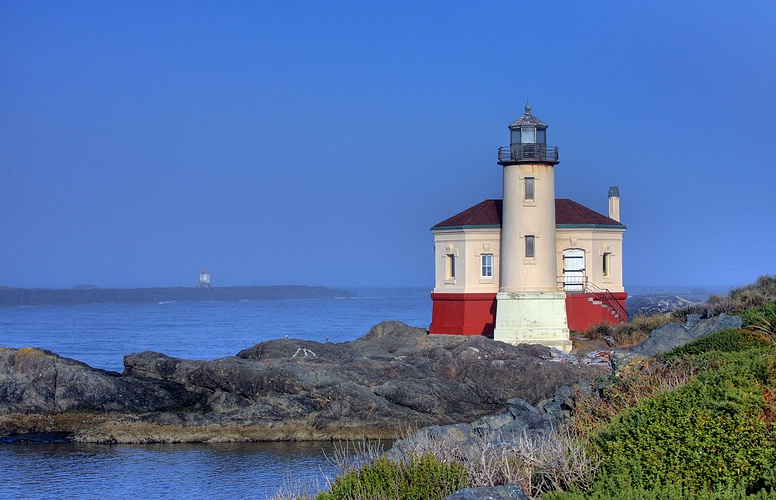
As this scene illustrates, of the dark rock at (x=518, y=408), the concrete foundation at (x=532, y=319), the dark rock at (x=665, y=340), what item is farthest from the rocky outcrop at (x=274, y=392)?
the dark rock at (x=518, y=408)

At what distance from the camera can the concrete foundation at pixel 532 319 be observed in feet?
99.1

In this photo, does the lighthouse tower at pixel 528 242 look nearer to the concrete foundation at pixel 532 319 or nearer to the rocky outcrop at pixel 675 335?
the concrete foundation at pixel 532 319

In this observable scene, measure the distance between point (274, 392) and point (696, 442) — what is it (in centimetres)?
1496

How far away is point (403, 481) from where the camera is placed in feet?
34.0

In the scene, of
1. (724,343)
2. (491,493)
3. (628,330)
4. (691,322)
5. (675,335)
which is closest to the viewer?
(491,493)

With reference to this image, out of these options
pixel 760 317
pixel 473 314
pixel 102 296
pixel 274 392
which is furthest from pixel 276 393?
pixel 102 296

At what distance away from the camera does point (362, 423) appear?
22344 millimetres

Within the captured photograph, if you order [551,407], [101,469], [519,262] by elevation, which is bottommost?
[101,469]

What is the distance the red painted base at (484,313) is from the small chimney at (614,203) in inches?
197

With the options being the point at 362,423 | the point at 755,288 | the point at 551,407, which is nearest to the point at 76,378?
the point at 362,423

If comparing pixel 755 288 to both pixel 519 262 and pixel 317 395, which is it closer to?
pixel 519 262

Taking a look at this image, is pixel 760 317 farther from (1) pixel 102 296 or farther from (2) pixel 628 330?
(1) pixel 102 296

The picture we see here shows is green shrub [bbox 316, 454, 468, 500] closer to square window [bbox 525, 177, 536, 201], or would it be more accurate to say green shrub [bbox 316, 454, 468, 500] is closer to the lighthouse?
the lighthouse

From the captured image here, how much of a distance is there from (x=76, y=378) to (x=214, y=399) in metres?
3.25
